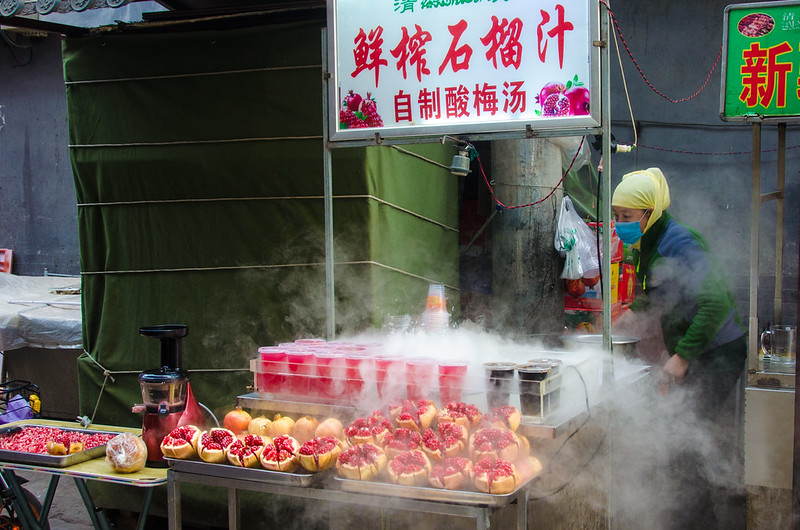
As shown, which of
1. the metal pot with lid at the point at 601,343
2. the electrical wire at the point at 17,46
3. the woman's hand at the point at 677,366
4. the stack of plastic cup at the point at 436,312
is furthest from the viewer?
the electrical wire at the point at 17,46

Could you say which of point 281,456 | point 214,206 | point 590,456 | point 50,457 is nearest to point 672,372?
point 590,456

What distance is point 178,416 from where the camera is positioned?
3.14 m

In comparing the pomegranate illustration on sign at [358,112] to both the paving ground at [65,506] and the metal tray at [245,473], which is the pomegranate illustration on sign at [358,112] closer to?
the metal tray at [245,473]

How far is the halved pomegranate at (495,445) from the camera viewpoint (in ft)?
7.84

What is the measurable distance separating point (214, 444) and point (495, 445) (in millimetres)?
1127

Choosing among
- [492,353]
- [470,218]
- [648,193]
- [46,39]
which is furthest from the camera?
[46,39]

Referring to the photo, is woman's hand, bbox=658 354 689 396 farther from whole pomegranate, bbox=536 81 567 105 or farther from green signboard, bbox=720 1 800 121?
whole pomegranate, bbox=536 81 567 105

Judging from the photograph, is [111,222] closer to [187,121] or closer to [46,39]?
[187,121]

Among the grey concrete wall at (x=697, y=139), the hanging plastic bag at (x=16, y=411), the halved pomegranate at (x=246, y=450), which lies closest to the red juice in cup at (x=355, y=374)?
the halved pomegranate at (x=246, y=450)

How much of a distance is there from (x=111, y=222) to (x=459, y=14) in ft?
9.79

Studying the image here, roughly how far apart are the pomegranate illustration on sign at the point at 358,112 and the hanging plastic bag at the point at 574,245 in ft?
10.3

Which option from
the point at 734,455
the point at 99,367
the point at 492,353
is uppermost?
the point at 492,353

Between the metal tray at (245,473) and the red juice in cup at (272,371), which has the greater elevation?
the red juice in cup at (272,371)

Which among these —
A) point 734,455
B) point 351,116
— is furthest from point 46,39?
point 734,455
